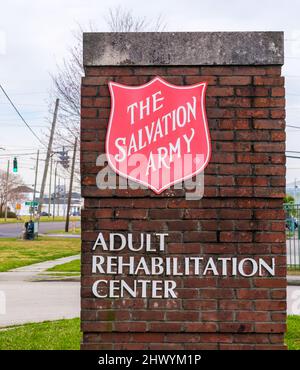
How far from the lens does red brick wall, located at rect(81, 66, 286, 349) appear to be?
14.0 ft

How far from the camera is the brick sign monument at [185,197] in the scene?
4.29 m

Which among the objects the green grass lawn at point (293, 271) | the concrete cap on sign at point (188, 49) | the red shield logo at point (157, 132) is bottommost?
the green grass lawn at point (293, 271)

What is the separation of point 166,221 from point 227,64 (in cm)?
120

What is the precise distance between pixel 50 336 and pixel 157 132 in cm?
397

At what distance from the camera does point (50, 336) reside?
7406 mm

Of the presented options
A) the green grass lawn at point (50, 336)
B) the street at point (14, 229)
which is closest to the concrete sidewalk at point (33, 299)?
the green grass lawn at point (50, 336)

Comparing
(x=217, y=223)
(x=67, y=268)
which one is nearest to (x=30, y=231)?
(x=67, y=268)

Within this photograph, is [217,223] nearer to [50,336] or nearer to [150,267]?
[150,267]

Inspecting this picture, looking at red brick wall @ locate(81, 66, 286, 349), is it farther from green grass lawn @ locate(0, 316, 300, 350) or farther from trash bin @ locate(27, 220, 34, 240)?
trash bin @ locate(27, 220, 34, 240)

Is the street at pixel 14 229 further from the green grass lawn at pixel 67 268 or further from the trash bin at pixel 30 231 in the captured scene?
the green grass lawn at pixel 67 268

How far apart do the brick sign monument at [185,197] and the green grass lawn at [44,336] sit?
8.62 feet
